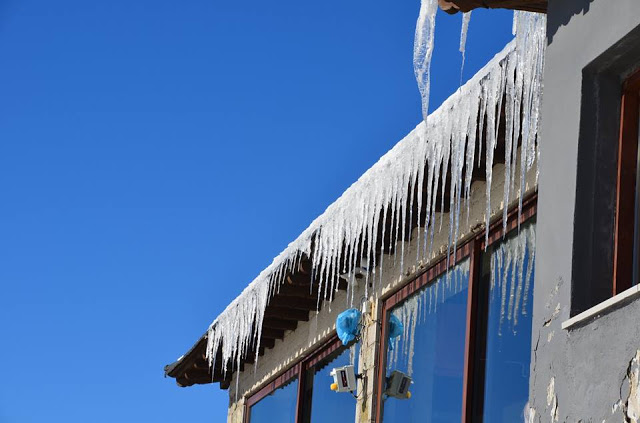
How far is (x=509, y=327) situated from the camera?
8.05 metres

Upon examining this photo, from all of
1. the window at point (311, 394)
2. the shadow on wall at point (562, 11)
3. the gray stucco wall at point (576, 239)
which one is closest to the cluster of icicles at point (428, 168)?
the window at point (311, 394)

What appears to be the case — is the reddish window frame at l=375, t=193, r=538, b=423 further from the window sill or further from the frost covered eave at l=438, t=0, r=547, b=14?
the window sill

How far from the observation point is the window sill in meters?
4.66

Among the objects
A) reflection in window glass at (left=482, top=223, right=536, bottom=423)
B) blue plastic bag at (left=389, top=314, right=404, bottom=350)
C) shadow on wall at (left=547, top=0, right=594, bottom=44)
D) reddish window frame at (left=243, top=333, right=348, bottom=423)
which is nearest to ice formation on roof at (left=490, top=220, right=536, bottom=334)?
reflection in window glass at (left=482, top=223, right=536, bottom=423)

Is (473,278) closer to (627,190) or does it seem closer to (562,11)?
(562,11)

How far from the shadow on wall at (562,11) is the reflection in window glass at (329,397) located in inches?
212

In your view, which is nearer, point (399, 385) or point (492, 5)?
point (492, 5)

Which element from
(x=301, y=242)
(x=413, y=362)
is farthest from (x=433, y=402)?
(x=301, y=242)

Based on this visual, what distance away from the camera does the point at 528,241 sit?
788 centimetres

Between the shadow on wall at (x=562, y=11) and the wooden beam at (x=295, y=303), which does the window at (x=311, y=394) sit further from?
the shadow on wall at (x=562, y=11)

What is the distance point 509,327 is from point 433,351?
1.25 meters

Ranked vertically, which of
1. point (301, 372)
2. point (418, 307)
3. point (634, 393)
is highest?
point (418, 307)

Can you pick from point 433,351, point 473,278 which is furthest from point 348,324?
point 473,278

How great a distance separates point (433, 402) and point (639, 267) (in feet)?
13.4
